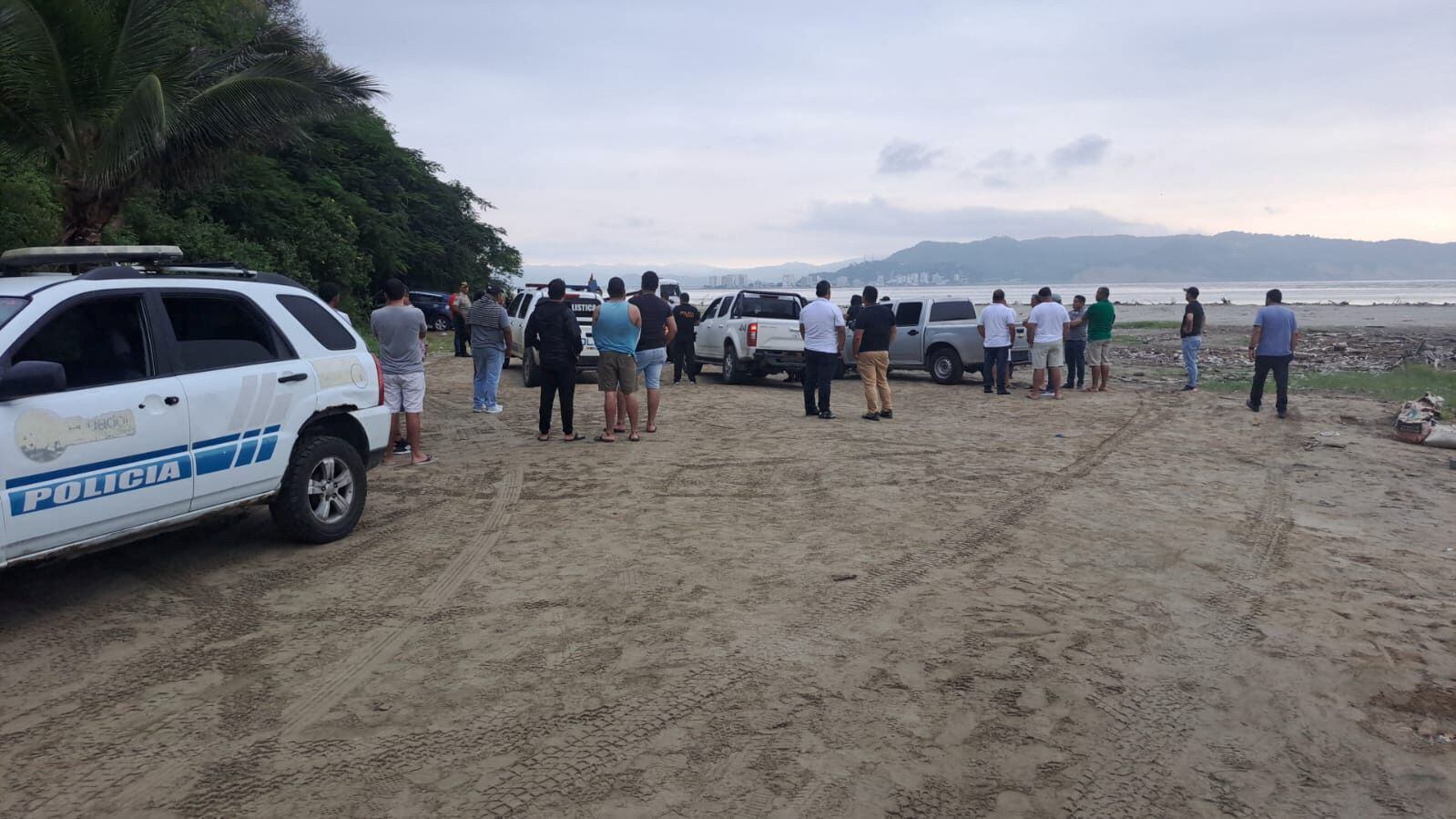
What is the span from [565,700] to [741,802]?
42.7 inches

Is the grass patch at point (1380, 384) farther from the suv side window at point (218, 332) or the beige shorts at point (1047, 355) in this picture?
the suv side window at point (218, 332)

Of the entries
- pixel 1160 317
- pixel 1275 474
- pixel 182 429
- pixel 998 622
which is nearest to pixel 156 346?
pixel 182 429

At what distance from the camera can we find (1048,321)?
15.5 meters

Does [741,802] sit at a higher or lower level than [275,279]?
lower

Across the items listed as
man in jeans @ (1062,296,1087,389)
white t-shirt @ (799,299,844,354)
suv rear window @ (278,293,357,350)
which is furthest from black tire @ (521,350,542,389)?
suv rear window @ (278,293,357,350)

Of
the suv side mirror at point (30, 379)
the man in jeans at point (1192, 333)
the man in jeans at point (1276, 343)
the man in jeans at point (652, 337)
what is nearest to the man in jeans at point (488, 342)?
the man in jeans at point (652, 337)

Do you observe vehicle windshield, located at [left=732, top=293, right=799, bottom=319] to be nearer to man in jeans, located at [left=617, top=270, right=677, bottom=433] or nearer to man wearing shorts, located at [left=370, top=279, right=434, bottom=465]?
man in jeans, located at [left=617, top=270, right=677, bottom=433]

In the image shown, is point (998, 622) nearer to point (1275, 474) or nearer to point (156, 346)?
point (156, 346)

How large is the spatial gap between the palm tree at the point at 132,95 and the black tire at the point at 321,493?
5929 millimetres

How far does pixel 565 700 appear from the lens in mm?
4047

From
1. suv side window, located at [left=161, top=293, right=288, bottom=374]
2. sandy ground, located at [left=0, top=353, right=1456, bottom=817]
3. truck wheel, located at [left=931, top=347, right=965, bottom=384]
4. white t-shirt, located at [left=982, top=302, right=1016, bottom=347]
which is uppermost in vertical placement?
suv side window, located at [left=161, top=293, right=288, bottom=374]

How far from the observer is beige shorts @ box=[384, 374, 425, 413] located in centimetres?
930

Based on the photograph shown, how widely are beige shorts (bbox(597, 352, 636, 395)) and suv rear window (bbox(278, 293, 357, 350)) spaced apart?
3.94 metres

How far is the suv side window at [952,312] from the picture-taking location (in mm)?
18188
